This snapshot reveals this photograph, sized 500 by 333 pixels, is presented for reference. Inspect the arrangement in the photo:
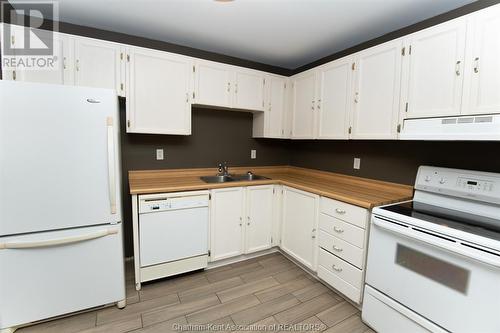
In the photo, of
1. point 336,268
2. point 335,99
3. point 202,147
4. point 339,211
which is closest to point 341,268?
point 336,268

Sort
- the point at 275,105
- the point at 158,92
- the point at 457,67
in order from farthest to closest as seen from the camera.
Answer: the point at 275,105
the point at 158,92
the point at 457,67

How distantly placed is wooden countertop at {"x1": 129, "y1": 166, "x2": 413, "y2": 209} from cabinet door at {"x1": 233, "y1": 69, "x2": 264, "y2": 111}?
87 cm

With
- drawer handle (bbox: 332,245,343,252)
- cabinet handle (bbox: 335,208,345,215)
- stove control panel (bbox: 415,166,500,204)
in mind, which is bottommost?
drawer handle (bbox: 332,245,343,252)

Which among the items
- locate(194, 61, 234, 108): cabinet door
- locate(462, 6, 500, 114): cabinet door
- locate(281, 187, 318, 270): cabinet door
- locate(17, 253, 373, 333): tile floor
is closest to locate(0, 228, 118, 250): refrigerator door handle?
locate(17, 253, 373, 333): tile floor

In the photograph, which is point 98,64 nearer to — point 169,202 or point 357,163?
point 169,202

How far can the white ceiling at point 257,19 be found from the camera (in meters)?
1.82

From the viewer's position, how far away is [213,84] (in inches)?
102

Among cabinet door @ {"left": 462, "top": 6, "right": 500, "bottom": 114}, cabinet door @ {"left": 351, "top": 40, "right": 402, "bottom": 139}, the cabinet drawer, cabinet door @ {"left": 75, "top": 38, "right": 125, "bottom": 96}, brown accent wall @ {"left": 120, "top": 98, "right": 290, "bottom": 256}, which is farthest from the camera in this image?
brown accent wall @ {"left": 120, "top": 98, "right": 290, "bottom": 256}

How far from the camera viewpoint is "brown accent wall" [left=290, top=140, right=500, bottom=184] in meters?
1.69

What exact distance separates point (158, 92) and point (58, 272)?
5.71 ft

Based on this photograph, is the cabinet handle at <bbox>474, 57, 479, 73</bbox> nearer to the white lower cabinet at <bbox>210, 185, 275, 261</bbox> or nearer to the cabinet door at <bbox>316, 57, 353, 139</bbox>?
the cabinet door at <bbox>316, 57, 353, 139</bbox>

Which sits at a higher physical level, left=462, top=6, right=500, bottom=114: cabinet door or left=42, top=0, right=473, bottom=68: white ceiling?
left=42, top=0, right=473, bottom=68: white ceiling

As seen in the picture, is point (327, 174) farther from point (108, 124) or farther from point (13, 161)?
point (13, 161)

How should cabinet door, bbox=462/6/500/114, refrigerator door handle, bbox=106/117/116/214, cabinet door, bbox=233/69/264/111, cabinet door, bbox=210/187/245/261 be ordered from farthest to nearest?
cabinet door, bbox=233/69/264/111, cabinet door, bbox=210/187/245/261, refrigerator door handle, bbox=106/117/116/214, cabinet door, bbox=462/6/500/114
